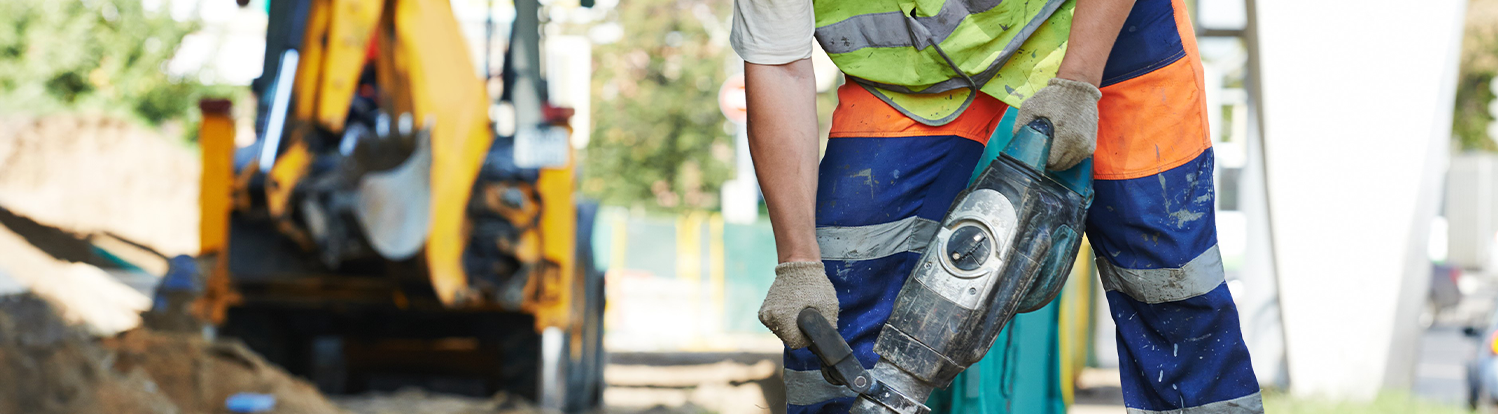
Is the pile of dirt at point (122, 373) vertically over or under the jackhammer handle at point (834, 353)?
under

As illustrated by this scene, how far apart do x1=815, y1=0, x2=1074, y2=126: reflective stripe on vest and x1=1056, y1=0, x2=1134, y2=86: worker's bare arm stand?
0.43 feet

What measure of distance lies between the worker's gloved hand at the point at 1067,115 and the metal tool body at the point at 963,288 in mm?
22

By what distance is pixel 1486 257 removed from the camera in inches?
1177

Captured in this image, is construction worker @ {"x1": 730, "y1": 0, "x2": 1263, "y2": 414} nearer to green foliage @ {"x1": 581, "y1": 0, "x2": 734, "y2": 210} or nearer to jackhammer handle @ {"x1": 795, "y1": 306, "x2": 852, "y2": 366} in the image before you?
jackhammer handle @ {"x1": 795, "y1": 306, "x2": 852, "y2": 366}

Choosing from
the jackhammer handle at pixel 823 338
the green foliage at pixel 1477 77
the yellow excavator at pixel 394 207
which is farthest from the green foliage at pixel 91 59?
the green foliage at pixel 1477 77

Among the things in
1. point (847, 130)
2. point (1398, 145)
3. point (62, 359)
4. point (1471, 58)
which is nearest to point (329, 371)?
point (62, 359)

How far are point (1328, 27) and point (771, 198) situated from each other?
5.04 m

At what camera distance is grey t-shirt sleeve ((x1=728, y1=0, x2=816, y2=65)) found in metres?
2.16

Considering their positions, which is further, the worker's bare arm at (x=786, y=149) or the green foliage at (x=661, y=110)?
the green foliage at (x=661, y=110)

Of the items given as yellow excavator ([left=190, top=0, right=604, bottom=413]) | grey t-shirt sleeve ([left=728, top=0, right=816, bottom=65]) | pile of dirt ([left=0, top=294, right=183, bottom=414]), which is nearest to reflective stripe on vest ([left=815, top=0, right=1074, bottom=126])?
grey t-shirt sleeve ([left=728, top=0, right=816, bottom=65])

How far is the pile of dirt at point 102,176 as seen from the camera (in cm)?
1805

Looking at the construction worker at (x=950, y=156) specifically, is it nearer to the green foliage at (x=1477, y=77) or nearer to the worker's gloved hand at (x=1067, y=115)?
the worker's gloved hand at (x=1067, y=115)

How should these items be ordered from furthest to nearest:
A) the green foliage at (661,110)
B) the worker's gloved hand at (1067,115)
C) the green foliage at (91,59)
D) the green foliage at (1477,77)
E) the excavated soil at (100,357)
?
the green foliage at (1477,77) → the green foliage at (661,110) → the green foliage at (91,59) → the excavated soil at (100,357) → the worker's gloved hand at (1067,115)

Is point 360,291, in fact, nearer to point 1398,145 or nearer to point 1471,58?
point 1398,145
